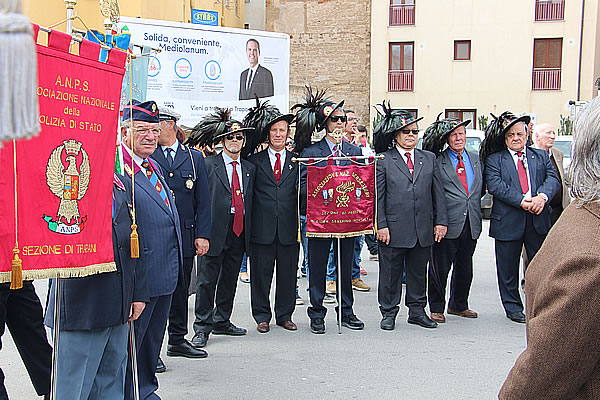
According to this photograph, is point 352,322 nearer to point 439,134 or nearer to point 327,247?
point 327,247

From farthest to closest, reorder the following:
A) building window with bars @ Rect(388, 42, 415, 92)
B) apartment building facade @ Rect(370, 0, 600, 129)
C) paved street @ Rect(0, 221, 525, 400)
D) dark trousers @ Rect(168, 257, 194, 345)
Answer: building window with bars @ Rect(388, 42, 415, 92) → apartment building facade @ Rect(370, 0, 600, 129) → dark trousers @ Rect(168, 257, 194, 345) → paved street @ Rect(0, 221, 525, 400)

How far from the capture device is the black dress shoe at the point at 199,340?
5.81 m

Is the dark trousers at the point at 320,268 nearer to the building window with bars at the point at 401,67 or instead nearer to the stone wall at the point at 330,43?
the stone wall at the point at 330,43

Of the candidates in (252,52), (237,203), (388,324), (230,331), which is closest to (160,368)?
(230,331)

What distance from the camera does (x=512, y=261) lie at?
22.7ft

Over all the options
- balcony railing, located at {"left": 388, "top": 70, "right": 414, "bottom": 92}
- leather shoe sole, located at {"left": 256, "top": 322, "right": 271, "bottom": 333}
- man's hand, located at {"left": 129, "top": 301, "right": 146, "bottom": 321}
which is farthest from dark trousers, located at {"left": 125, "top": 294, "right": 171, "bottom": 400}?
balcony railing, located at {"left": 388, "top": 70, "right": 414, "bottom": 92}

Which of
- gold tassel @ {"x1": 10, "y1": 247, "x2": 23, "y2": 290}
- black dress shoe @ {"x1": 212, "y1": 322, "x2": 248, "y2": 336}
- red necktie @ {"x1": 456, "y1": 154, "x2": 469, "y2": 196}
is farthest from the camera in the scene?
red necktie @ {"x1": 456, "y1": 154, "x2": 469, "y2": 196}

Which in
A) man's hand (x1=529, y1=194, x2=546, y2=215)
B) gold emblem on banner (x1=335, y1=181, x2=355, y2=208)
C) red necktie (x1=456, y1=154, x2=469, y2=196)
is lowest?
man's hand (x1=529, y1=194, x2=546, y2=215)

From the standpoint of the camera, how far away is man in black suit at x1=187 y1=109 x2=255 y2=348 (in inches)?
237

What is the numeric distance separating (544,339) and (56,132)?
6.50 ft

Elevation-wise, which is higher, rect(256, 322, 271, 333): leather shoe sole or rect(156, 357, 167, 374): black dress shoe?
rect(156, 357, 167, 374): black dress shoe

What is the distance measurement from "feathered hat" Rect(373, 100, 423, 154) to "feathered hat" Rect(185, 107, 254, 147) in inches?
53.6

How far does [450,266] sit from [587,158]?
5.26m

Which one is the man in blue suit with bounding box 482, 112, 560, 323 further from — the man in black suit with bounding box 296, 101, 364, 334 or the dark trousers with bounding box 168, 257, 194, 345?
the dark trousers with bounding box 168, 257, 194, 345
